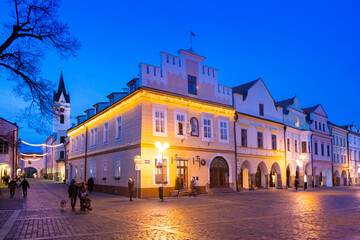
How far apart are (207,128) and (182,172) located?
5.20 meters

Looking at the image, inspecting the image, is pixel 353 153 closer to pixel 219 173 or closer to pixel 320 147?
pixel 320 147

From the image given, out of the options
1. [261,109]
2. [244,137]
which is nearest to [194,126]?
[244,137]

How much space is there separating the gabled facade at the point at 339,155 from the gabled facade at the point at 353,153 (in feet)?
5.24

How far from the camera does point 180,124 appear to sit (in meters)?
27.8

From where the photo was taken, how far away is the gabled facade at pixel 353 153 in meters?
59.9

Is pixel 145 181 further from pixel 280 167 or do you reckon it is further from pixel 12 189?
pixel 280 167

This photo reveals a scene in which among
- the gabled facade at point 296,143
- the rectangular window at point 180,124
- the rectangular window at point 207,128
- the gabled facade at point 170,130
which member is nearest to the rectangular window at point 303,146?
the gabled facade at point 296,143

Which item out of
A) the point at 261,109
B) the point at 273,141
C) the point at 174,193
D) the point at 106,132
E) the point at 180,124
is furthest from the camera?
the point at 273,141

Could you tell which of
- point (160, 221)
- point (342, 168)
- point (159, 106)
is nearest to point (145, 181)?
point (159, 106)

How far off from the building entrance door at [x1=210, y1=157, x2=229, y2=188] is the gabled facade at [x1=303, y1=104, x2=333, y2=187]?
20358 millimetres

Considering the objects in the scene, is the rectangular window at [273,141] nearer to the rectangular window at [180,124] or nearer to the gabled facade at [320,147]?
the gabled facade at [320,147]

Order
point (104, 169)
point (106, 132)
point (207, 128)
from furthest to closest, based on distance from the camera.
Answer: point (106, 132) → point (104, 169) → point (207, 128)

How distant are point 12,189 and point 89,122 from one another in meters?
13.9

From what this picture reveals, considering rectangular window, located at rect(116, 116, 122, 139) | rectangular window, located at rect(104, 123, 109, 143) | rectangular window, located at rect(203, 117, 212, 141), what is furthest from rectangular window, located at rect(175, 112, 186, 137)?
rectangular window, located at rect(104, 123, 109, 143)
